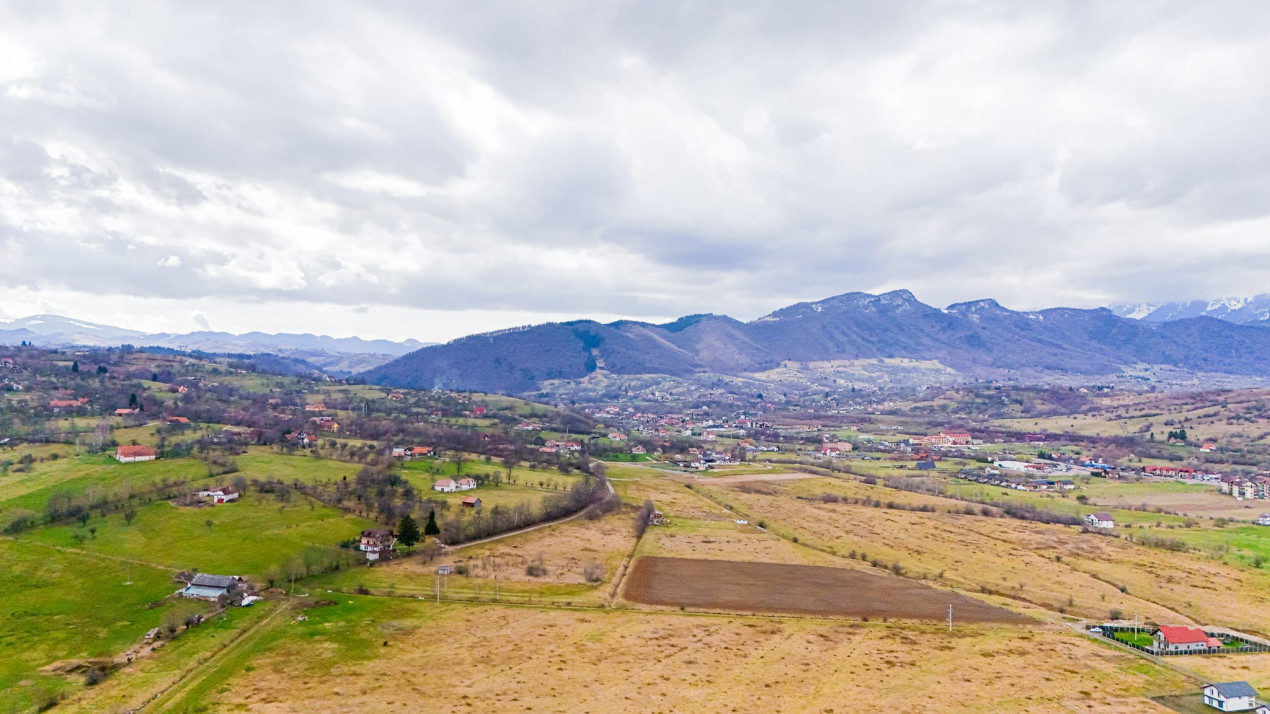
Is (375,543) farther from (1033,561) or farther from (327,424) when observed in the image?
(327,424)

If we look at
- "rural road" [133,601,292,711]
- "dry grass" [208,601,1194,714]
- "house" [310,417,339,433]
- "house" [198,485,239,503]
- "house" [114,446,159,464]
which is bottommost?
"rural road" [133,601,292,711]

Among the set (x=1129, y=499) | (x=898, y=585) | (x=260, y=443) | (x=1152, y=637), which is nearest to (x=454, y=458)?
(x=260, y=443)

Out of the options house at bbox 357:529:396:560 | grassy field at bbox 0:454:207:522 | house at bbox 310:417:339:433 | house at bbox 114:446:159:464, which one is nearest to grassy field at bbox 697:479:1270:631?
house at bbox 357:529:396:560

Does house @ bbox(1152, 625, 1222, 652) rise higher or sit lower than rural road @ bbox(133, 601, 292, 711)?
higher

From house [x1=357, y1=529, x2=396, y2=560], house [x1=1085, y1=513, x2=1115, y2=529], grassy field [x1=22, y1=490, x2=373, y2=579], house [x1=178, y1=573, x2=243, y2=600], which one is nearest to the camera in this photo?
house [x1=178, y1=573, x2=243, y2=600]

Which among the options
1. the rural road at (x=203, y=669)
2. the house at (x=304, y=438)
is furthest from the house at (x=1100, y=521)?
the house at (x=304, y=438)

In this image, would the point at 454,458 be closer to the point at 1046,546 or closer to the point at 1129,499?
the point at 1046,546

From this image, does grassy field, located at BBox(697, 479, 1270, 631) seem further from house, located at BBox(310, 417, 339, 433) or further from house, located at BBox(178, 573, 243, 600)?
house, located at BBox(310, 417, 339, 433)

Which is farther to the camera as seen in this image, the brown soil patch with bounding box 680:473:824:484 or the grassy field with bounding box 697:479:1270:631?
the brown soil patch with bounding box 680:473:824:484
